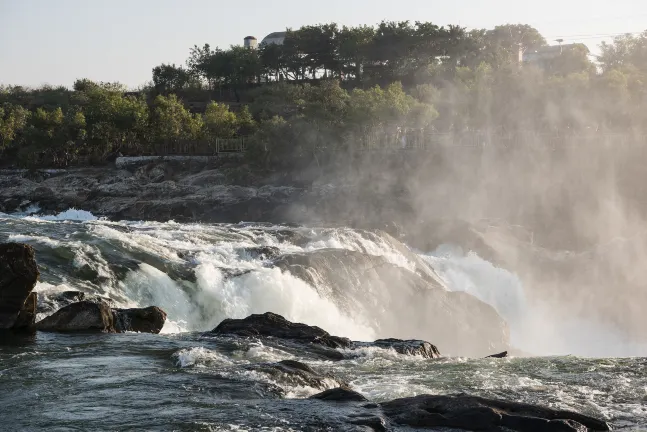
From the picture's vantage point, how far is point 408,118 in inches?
3059

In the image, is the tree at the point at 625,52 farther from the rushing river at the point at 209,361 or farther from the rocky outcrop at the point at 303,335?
the rocky outcrop at the point at 303,335

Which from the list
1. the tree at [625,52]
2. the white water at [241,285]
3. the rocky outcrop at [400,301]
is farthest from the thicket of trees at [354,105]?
the rocky outcrop at [400,301]

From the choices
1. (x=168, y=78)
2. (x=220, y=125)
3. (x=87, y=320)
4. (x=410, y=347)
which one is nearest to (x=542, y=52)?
(x=168, y=78)

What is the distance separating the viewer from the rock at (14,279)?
20406 millimetres

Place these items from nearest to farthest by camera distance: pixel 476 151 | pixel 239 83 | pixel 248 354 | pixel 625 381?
pixel 625 381
pixel 248 354
pixel 476 151
pixel 239 83

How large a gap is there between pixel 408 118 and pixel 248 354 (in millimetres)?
59932

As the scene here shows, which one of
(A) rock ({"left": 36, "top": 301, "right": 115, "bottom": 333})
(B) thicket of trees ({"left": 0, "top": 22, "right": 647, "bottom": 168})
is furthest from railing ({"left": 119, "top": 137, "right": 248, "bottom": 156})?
(A) rock ({"left": 36, "top": 301, "right": 115, "bottom": 333})

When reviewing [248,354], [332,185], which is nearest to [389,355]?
[248,354]

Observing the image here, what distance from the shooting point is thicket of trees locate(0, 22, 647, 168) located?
74875 millimetres

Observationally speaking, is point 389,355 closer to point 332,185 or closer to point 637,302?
point 637,302

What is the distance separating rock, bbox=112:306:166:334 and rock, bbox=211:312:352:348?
75.2 inches

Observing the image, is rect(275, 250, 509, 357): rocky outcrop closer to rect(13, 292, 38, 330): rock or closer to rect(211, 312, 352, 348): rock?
rect(211, 312, 352, 348): rock

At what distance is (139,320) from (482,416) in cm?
1175

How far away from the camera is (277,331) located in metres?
22.3
